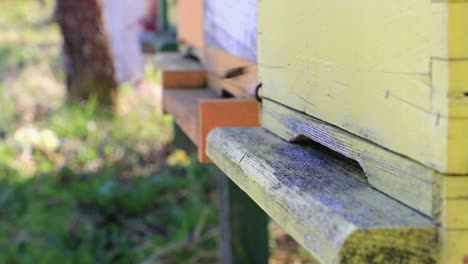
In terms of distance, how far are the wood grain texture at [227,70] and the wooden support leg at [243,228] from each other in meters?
0.43

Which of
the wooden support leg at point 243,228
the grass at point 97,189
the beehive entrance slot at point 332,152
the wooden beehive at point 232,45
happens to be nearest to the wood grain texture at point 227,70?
the wooden beehive at point 232,45

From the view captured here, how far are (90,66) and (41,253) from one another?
3.58m

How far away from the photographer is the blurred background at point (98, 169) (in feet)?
15.5

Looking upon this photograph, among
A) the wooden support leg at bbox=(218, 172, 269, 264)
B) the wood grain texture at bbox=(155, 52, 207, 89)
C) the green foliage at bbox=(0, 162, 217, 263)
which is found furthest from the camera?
the green foliage at bbox=(0, 162, 217, 263)

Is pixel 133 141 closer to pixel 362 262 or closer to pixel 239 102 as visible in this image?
pixel 239 102

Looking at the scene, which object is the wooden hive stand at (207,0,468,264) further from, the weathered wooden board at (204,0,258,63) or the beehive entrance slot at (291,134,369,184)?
the weathered wooden board at (204,0,258,63)

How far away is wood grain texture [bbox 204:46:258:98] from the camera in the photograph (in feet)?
5.70

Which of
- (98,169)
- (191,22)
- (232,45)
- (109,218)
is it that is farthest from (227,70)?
(98,169)

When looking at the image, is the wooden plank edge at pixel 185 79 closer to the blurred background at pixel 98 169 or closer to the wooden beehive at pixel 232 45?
the wooden beehive at pixel 232 45

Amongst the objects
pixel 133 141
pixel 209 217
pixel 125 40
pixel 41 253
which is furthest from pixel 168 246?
pixel 125 40

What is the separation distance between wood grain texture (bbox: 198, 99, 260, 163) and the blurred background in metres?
0.82

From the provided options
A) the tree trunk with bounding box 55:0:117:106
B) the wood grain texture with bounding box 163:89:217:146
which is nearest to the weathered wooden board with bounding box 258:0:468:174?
the wood grain texture with bounding box 163:89:217:146

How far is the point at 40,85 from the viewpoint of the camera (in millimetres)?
9078

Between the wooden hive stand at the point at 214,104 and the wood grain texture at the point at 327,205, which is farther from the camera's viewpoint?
the wooden hive stand at the point at 214,104
